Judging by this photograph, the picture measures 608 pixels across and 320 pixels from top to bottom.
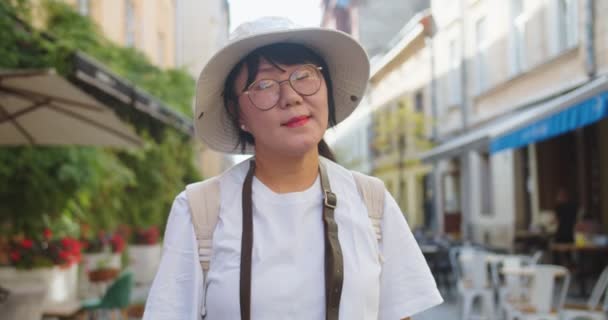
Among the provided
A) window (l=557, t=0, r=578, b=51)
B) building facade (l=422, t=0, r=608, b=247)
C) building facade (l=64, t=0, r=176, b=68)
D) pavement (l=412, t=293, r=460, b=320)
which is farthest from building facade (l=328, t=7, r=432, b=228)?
pavement (l=412, t=293, r=460, b=320)

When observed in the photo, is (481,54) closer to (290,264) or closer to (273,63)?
(273,63)

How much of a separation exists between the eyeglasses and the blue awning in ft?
17.7

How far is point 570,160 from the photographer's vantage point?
1509 cm

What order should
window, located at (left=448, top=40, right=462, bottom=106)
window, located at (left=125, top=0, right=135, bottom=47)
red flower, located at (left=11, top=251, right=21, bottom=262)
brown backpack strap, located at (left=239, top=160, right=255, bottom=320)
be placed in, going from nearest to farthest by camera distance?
brown backpack strap, located at (left=239, top=160, right=255, bottom=320) → red flower, located at (left=11, top=251, right=21, bottom=262) → window, located at (left=125, top=0, right=135, bottom=47) → window, located at (left=448, top=40, right=462, bottom=106)

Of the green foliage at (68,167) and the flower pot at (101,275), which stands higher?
the green foliage at (68,167)

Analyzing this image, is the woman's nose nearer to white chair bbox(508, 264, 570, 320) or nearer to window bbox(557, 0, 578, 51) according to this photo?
→ white chair bbox(508, 264, 570, 320)

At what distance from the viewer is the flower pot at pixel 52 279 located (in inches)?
239

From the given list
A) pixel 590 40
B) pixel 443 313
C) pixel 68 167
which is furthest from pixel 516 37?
pixel 68 167

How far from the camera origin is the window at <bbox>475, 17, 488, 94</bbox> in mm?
18000

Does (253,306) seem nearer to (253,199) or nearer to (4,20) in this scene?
(253,199)

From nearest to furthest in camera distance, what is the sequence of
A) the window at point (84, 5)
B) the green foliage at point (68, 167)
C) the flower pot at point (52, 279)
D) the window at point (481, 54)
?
the green foliage at point (68, 167) → the flower pot at point (52, 279) → the window at point (84, 5) → the window at point (481, 54)

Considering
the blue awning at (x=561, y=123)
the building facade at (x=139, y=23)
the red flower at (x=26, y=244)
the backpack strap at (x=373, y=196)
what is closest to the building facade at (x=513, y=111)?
the blue awning at (x=561, y=123)

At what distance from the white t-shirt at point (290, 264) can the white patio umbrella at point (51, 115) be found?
326 centimetres

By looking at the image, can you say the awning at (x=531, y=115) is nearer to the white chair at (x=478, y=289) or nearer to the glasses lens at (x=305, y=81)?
the white chair at (x=478, y=289)
